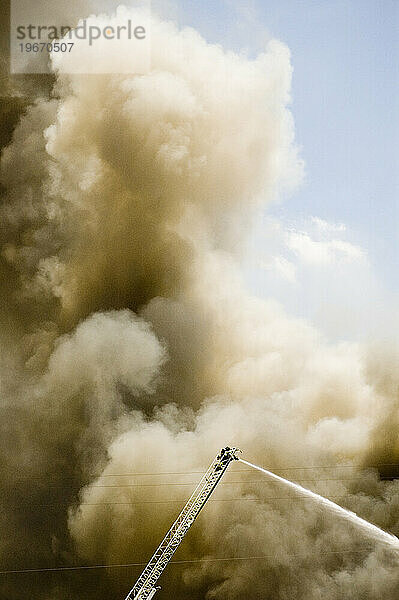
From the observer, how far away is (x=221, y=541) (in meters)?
20.7

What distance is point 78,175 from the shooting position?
2206 centimetres

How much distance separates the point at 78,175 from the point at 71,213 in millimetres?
1335

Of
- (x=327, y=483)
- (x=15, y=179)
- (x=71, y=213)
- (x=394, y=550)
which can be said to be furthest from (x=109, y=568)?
(x=15, y=179)

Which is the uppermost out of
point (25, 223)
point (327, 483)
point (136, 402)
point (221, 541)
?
point (25, 223)

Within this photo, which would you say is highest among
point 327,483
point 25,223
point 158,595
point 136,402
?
point 25,223

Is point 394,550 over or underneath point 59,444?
underneath

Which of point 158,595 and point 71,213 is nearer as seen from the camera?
point 158,595

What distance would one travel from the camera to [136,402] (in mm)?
21906

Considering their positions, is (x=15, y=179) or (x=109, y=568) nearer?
(x=109, y=568)

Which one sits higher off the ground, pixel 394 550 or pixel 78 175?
pixel 78 175

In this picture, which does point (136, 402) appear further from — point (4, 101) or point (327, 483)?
point (4, 101)

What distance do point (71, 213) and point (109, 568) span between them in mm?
11859

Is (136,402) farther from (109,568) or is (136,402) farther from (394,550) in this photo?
(394,550)

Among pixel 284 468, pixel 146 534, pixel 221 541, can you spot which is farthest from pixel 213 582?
pixel 284 468
